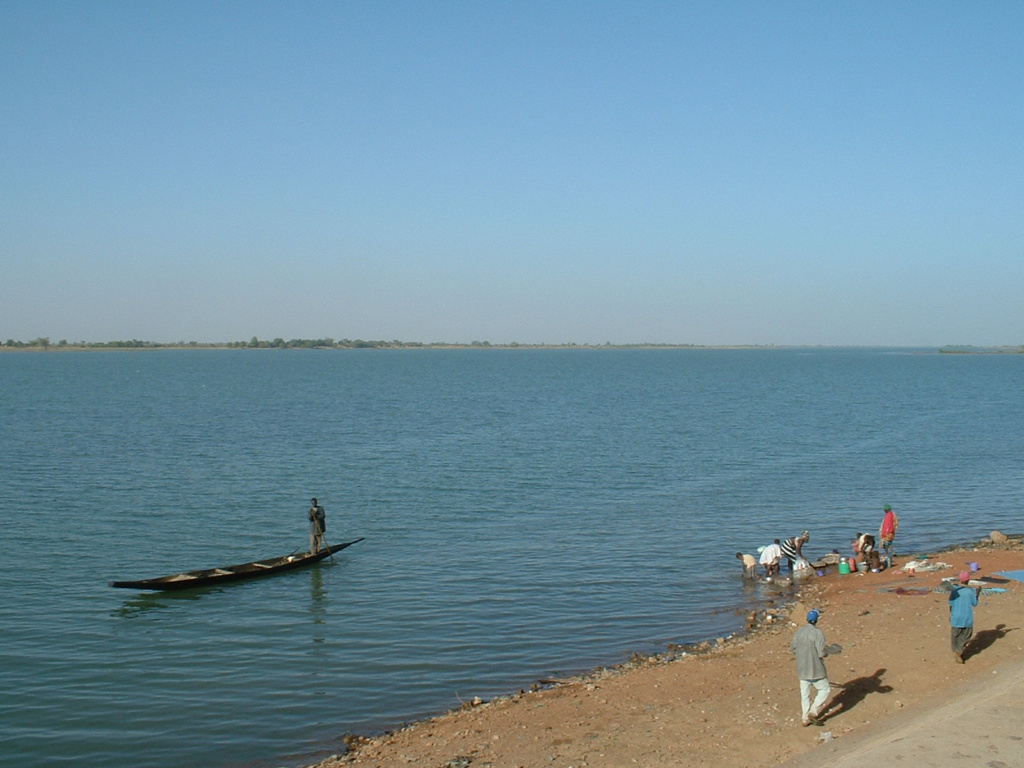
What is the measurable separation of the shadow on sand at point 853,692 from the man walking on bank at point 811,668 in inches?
17.1

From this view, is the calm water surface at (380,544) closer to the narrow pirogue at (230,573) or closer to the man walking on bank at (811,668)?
the narrow pirogue at (230,573)

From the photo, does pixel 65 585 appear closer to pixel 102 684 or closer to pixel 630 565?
pixel 102 684

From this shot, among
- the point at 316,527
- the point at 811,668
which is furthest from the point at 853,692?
the point at 316,527

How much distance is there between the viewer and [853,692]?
53.5ft

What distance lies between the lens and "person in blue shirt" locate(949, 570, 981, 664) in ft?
55.1

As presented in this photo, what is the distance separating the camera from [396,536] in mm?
33156

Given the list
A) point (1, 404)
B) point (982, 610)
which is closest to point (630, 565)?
point (982, 610)

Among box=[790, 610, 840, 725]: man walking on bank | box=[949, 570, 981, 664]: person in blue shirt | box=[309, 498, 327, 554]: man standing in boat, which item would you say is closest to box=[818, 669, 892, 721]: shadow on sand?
box=[790, 610, 840, 725]: man walking on bank

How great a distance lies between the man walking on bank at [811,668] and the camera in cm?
1443

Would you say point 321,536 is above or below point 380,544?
above

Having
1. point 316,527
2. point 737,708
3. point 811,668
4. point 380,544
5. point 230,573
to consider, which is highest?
point 811,668

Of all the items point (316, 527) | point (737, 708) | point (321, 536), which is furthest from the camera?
point (321, 536)

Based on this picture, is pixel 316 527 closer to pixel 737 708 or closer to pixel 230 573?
pixel 230 573

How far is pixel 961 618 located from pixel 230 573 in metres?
19.3
